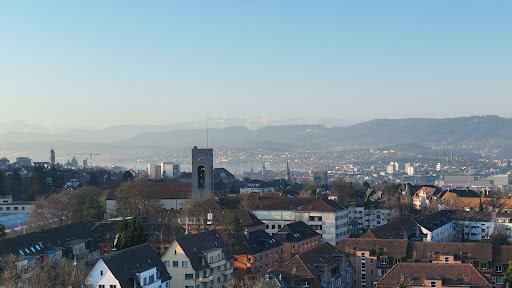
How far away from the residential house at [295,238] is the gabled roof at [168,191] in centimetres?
1943

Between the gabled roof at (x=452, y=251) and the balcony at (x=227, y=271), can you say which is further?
the gabled roof at (x=452, y=251)

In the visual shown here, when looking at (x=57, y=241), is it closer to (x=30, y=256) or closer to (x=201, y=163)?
(x=30, y=256)

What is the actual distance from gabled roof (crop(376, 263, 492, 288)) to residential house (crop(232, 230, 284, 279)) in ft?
27.9

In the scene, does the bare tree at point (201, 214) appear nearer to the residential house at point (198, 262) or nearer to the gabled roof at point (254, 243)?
the gabled roof at point (254, 243)

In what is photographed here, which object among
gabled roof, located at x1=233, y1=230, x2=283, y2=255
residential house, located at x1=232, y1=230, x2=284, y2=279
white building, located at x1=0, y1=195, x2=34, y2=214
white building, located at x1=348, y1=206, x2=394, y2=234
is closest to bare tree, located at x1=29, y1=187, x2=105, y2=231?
white building, located at x1=0, y1=195, x2=34, y2=214

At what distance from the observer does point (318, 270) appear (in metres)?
44.1

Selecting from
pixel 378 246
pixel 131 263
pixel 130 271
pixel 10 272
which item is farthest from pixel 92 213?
pixel 10 272

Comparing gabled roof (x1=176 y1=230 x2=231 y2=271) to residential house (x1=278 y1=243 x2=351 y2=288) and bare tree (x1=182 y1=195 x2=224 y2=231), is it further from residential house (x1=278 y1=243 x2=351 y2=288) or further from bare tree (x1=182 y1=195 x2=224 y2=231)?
bare tree (x1=182 y1=195 x2=224 y2=231)

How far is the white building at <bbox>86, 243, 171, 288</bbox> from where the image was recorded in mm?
36469

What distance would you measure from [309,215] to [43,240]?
28.7 m

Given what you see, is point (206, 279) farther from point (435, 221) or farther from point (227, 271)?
point (435, 221)

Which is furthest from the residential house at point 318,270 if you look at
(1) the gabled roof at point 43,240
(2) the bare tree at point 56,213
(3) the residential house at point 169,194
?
(3) the residential house at point 169,194

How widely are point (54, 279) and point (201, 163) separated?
42.4 meters

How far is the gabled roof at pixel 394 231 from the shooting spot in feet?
194
